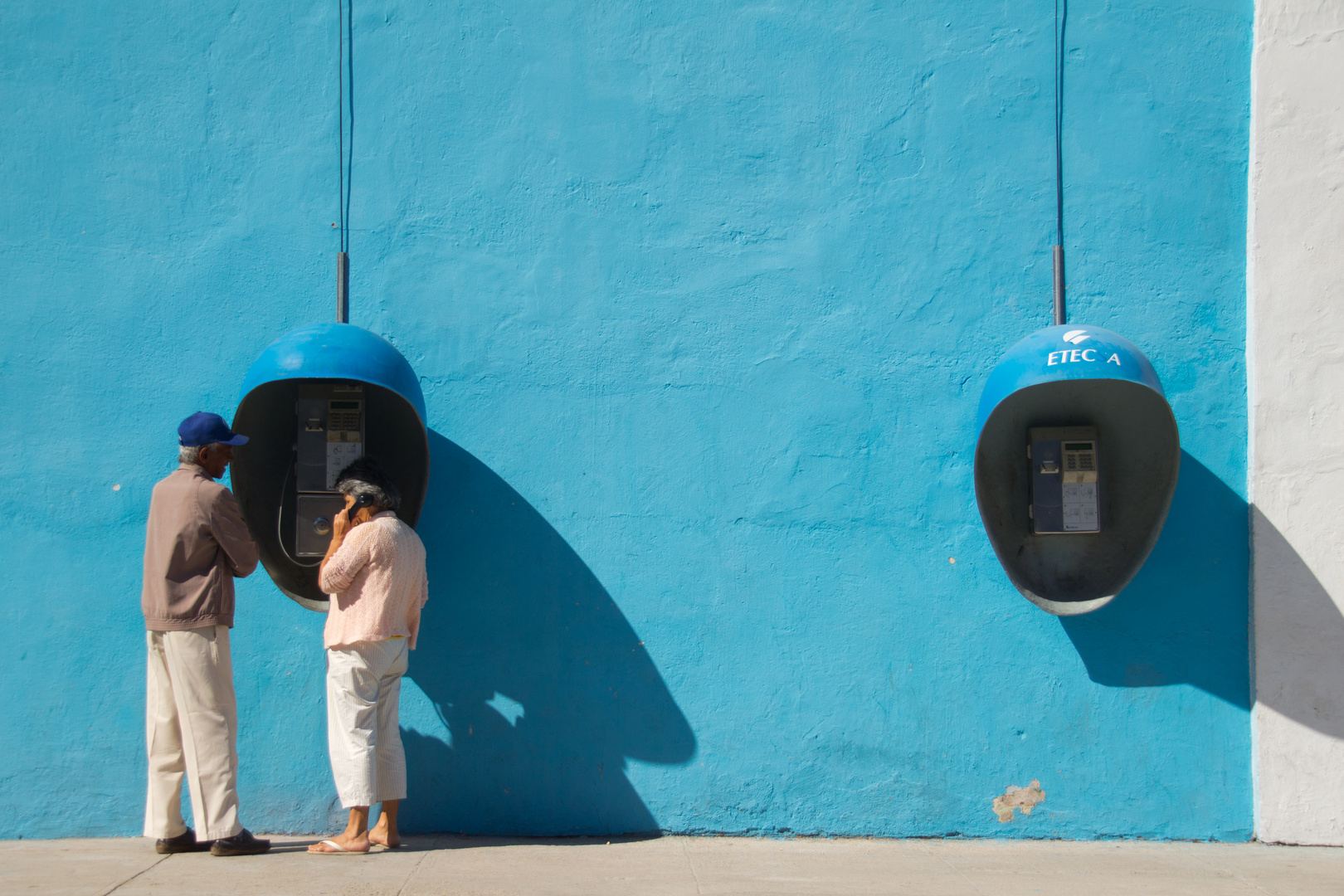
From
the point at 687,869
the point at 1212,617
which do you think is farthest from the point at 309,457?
the point at 1212,617

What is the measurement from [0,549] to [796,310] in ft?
11.0

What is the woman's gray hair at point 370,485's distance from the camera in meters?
3.62

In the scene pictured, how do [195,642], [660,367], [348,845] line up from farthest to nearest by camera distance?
[660,367] → [348,845] → [195,642]

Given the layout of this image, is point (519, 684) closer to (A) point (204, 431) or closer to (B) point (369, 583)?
(B) point (369, 583)

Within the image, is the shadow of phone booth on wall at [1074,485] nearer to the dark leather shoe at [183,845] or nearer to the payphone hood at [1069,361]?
the payphone hood at [1069,361]

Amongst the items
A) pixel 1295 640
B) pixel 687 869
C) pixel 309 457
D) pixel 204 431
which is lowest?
pixel 687 869

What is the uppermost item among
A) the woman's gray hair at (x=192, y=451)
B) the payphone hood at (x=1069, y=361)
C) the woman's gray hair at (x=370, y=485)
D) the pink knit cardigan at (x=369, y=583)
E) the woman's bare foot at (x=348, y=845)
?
the payphone hood at (x=1069, y=361)

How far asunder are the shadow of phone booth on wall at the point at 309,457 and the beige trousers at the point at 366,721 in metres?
0.46

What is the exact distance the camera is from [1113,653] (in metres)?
3.95

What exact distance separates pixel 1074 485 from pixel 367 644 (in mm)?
2819

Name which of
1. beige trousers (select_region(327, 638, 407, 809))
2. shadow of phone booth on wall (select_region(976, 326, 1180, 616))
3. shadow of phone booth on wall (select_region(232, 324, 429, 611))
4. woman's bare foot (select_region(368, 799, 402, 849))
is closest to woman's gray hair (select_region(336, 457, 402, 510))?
shadow of phone booth on wall (select_region(232, 324, 429, 611))

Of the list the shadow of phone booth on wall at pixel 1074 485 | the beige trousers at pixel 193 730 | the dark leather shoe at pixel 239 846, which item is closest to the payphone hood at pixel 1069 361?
the shadow of phone booth on wall at pixel 1074 485

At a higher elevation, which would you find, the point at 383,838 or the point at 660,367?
the point at 660,367

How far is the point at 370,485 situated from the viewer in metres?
3.63
